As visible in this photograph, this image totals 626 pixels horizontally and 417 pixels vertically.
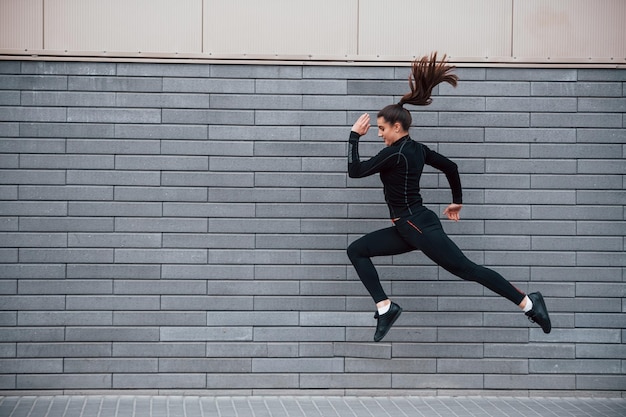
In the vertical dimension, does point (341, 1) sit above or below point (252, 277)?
above

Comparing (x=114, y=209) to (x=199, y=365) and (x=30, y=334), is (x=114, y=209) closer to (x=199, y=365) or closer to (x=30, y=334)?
(x=30, y=334)

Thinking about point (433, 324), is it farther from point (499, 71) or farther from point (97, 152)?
point (97, 152)

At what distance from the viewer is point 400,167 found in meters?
Answer: 7.21

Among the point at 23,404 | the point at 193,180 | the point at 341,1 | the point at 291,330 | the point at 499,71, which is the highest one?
the point at 341,1

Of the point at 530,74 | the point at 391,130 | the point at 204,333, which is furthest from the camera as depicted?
the point at 530,74

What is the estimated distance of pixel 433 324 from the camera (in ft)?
26.7

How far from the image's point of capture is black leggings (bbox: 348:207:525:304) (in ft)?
23.6

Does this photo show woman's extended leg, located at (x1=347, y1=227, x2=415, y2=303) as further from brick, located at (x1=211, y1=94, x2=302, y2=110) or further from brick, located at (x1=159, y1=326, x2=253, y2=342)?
brick, located at (x1=211, y1=94, x2=302, y2=110)

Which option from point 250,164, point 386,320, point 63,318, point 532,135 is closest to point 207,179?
point 250,164

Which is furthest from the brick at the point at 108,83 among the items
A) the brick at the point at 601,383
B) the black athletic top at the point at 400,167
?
the brick at the point at 601,383

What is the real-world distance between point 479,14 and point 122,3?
3014mm

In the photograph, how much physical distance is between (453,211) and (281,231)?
1453 millimetres

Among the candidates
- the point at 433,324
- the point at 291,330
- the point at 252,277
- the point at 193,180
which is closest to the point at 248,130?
the point at 193,180

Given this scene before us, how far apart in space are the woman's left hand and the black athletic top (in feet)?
1.18
